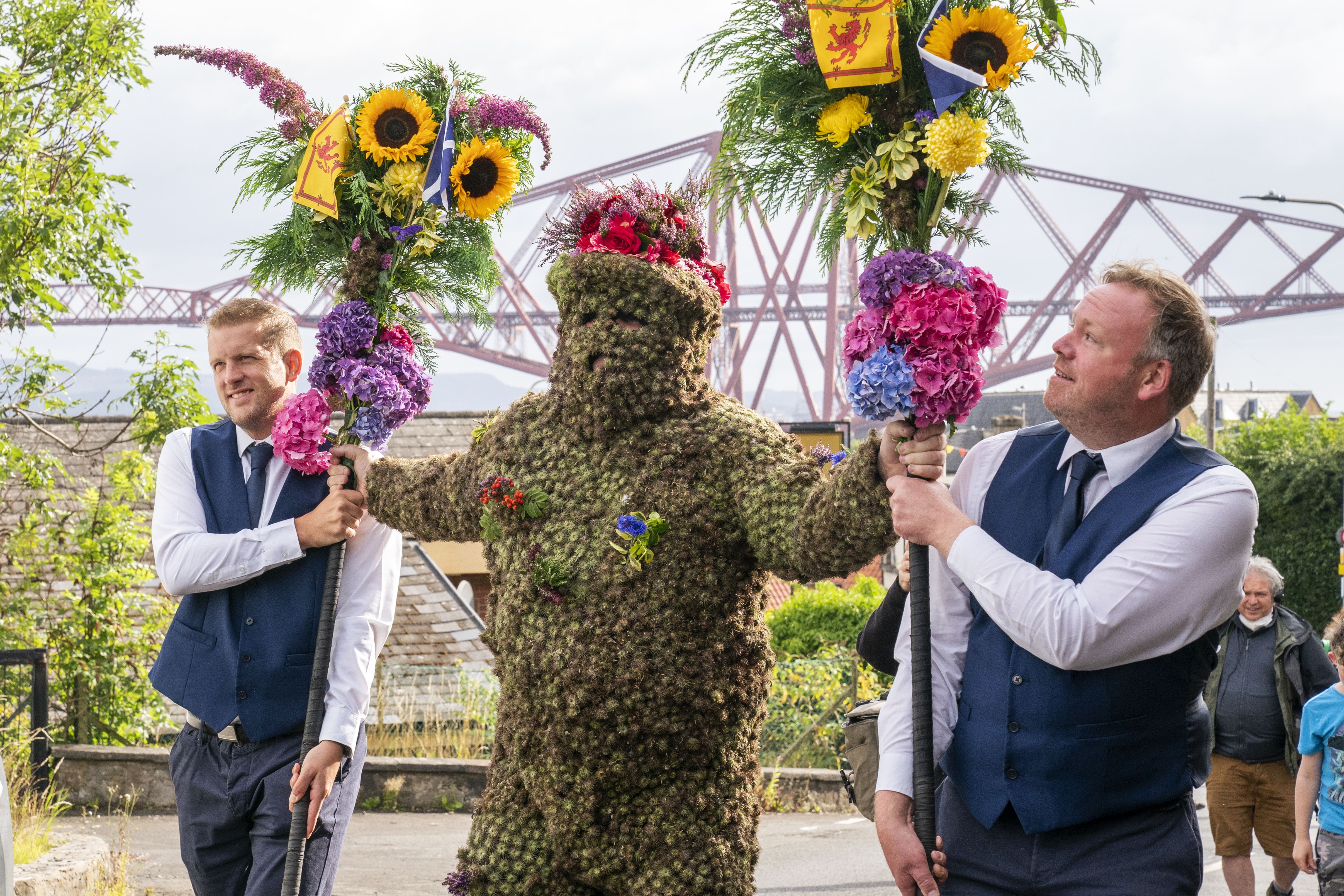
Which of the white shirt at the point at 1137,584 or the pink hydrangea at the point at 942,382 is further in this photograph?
the pink hydrangea at the point at 942,382

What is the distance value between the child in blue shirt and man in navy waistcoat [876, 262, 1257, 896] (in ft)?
7.18

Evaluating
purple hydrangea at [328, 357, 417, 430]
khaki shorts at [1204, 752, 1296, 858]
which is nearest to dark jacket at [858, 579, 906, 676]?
purple hydrangea at [328, 357, 417, 430]

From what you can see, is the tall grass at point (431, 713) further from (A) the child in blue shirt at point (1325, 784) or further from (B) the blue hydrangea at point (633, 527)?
(B) the blue hydrangea at point (633, 527)

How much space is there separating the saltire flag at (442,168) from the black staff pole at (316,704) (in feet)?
3.40

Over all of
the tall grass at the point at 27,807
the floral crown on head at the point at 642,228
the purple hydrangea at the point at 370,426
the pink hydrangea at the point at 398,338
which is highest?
the floral crown on head at the point at 642,228

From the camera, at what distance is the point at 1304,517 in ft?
62.5

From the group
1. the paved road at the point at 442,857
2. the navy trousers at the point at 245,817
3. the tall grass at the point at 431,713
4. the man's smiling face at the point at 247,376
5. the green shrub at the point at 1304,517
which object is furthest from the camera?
the green shrub at the point at 1304,517

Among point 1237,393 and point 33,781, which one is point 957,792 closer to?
point 33,781

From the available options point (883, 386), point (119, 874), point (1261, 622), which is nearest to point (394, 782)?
point (119, 874)

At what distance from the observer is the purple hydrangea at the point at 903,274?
2537 millimetres

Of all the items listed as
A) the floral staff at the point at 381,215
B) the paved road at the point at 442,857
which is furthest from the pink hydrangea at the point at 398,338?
the paved road at the point at 442,857

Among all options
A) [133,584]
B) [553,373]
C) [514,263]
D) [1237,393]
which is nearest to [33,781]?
[133,584]

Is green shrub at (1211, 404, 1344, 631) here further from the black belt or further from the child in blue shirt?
the black belt

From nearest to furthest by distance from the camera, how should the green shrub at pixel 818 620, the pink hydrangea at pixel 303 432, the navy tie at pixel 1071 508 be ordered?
the navy tie at pixel 1071 508
the pink hydrangea at pixel 303 432
the green shrub at pixel 818 620
